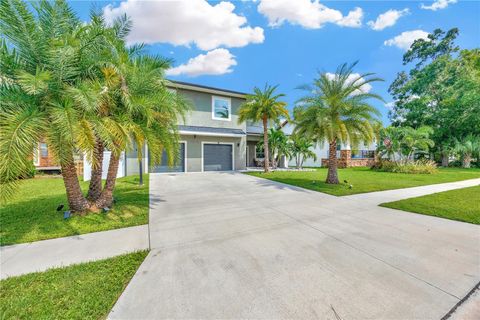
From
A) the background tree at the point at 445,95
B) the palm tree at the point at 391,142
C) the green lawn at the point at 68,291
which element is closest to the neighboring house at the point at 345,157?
the palm tree at the point at 391,142

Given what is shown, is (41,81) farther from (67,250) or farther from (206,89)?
(206,89)

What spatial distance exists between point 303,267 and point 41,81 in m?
5.82

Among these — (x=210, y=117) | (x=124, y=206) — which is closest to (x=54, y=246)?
(x=124, y=206)

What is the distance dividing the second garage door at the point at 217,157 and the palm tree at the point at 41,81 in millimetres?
11549

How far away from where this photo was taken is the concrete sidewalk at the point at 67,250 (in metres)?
3.11

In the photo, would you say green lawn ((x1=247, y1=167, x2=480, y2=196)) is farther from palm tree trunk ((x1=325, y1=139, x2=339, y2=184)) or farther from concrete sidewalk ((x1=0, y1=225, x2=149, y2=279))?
concrete sidewalk ((x1=0, y1=225, x2=149, y2=279))

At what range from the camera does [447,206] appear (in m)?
6.19

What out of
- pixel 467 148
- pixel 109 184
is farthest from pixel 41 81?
pixel 467 148

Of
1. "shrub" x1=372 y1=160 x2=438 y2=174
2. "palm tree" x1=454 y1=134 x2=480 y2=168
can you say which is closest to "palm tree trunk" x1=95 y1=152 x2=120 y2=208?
"shrub" x1=372 y1=160 x2=438 y2=174

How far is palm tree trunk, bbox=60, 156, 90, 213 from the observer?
200 inches

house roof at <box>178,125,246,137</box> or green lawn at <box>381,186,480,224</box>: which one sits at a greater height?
house roof at <box>178,125,246,137</box>

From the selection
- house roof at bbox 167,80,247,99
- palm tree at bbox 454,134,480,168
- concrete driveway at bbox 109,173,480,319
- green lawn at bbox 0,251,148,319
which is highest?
house roof at bbox 167,80,247,99

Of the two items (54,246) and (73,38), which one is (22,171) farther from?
(73,38)

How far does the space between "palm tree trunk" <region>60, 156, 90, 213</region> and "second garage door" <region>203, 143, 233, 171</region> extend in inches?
439
